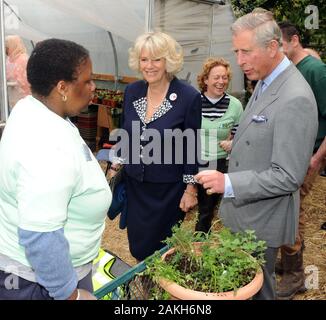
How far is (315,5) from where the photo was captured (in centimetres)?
671

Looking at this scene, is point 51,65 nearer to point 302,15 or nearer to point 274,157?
point 274,157

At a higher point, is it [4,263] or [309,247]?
[4,263]

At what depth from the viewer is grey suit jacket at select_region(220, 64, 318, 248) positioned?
72.5 inches

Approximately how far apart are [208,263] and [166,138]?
117 cm

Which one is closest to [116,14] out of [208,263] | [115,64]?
[115,64]

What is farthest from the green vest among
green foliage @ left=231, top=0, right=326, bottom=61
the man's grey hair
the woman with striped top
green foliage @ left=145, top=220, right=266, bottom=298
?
green foliage @ left=231, top=0, right=326, bottom=61

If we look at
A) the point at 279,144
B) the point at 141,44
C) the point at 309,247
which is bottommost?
the point at 309,247

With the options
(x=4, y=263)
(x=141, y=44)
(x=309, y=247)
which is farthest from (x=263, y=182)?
(x=309, y=247)

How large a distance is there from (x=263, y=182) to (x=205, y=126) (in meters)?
2.07

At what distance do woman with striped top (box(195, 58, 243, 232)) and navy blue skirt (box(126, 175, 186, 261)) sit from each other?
119 cm

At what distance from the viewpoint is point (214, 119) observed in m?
3.94

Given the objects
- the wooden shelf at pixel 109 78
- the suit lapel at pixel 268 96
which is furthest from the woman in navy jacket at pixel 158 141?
the wooden shelf at pixel 109 78
